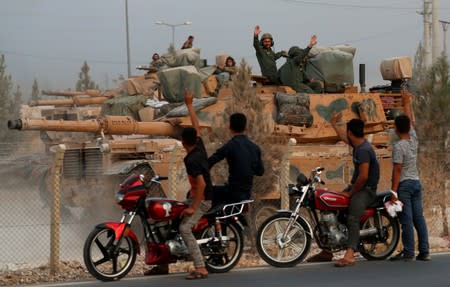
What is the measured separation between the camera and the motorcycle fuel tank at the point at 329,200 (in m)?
10.3

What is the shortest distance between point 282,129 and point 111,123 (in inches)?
112

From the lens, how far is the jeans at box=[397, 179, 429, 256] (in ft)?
34.6

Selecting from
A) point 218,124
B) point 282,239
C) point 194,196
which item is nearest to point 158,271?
point 194,196

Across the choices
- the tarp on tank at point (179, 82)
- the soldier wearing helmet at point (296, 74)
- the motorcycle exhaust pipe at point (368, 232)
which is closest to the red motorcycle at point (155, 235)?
the motorcycle exhaust pipe at point (368, 232)

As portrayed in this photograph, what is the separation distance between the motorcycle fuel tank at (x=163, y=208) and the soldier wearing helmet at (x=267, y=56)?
8429 mm

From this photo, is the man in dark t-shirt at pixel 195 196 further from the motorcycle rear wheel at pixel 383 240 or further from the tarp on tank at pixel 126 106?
the tarp on tank at pixel 126 106

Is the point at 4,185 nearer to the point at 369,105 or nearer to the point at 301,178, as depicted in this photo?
the point at 369,105

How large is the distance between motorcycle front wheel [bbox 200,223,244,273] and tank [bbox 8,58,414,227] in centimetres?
449

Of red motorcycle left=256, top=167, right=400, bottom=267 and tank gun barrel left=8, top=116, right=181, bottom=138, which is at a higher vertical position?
tank gun barrel left=8, top=116, right=181, bottom=138

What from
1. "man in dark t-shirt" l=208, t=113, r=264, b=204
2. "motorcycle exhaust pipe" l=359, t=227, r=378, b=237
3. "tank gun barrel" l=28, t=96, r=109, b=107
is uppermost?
"tank gun barrel" l=28, t=96, r=109, b=107

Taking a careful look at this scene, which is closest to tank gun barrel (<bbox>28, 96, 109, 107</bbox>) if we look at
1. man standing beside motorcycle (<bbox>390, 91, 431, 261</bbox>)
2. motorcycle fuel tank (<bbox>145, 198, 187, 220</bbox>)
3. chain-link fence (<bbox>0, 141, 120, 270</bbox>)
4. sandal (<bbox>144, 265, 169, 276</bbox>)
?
chain-link fence (<bbox>0, 141, 120, 270</bbox>)

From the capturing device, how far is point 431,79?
1888cm

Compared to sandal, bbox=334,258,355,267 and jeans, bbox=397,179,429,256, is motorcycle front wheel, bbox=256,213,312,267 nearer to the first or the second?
sandal, bbox=334,258,355,267

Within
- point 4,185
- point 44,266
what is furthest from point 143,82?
point 44,266
